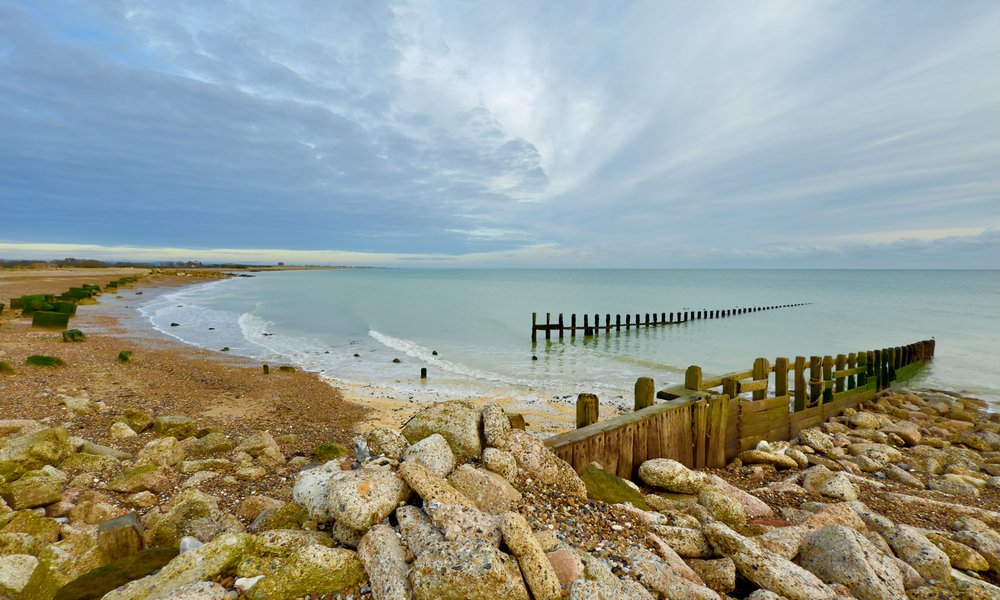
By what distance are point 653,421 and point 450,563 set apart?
14.2 feet

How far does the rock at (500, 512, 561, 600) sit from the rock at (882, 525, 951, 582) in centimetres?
377

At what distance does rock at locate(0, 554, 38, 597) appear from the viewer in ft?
10.8

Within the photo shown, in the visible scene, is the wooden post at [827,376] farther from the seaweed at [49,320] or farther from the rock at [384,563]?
the seaweed at [49,320]

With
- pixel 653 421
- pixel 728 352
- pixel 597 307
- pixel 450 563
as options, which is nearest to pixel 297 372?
pixel 653 421

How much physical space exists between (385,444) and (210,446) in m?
4.51

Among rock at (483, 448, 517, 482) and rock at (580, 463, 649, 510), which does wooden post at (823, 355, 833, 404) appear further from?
rock at (483, 448, 517, 482)

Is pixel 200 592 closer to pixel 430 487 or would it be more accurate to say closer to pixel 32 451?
pixel 430 487

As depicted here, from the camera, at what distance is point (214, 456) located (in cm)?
695

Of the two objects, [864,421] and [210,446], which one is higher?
[210,446]

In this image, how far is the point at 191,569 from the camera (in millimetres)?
2854

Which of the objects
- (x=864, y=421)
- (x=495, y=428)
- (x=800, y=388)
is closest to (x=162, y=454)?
(x=495, y=428)

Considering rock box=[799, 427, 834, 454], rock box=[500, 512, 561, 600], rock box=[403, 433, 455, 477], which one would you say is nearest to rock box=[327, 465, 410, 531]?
rock box=[403, 433, 455, 477]

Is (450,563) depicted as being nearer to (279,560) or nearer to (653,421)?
(279,560)

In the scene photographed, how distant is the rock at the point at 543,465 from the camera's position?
4480mm
